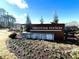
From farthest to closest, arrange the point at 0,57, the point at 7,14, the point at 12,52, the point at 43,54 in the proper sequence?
the point at 7,14 → the point at 12,52 → the point at 0,57 → the point at 43,54

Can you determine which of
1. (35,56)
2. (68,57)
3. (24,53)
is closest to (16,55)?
(24,53)

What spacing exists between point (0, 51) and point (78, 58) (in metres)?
10.6

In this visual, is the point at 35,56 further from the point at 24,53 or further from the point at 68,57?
the point at 68,57

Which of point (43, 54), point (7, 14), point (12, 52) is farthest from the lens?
point (7, 14)

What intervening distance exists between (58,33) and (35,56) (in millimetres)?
12015

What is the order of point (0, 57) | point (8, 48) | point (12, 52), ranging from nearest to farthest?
point (0, 57) → point (12, 52) → point (8, 48)

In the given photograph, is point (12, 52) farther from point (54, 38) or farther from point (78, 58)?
point (54, 38)

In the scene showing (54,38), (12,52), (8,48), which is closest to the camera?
(12,52)

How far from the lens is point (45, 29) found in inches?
1021

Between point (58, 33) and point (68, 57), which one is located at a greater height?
point (58, 33)

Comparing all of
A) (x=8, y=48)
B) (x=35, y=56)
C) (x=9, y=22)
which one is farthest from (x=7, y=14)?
(x=35, y=56)

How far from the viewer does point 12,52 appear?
54.2 ft

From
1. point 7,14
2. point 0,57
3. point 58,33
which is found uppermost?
point 7,14

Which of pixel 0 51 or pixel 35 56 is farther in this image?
pixel 0 51
